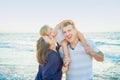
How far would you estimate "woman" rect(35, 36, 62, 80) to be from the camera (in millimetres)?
2275

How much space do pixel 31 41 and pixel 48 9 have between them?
145cm

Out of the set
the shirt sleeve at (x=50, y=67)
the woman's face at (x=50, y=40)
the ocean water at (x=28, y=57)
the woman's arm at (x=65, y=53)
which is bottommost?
the ocean water at (x=28, y=57)

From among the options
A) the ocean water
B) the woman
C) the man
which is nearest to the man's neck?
the man

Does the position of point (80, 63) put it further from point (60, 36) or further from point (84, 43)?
point (60, 36)

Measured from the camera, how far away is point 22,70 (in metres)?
8.44

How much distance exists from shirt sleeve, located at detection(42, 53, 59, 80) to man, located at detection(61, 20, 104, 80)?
0.11 meters

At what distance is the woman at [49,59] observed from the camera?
7.47 ft

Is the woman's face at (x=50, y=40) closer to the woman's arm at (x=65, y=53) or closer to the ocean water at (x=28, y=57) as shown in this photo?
the woman's arm at (x=65, y=53)

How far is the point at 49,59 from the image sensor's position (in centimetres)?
229

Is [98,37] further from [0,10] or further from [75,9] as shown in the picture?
[0,10]

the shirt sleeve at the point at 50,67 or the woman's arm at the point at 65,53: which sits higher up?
the woman's arm at the point at 65,53

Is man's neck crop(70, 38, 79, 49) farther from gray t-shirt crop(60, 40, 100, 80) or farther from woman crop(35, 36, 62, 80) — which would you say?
woman crop(35, 36, 62, 80)

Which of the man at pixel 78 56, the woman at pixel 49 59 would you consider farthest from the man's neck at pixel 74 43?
the woman at pixel 49 59

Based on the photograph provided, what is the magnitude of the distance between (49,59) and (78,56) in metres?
0.21
